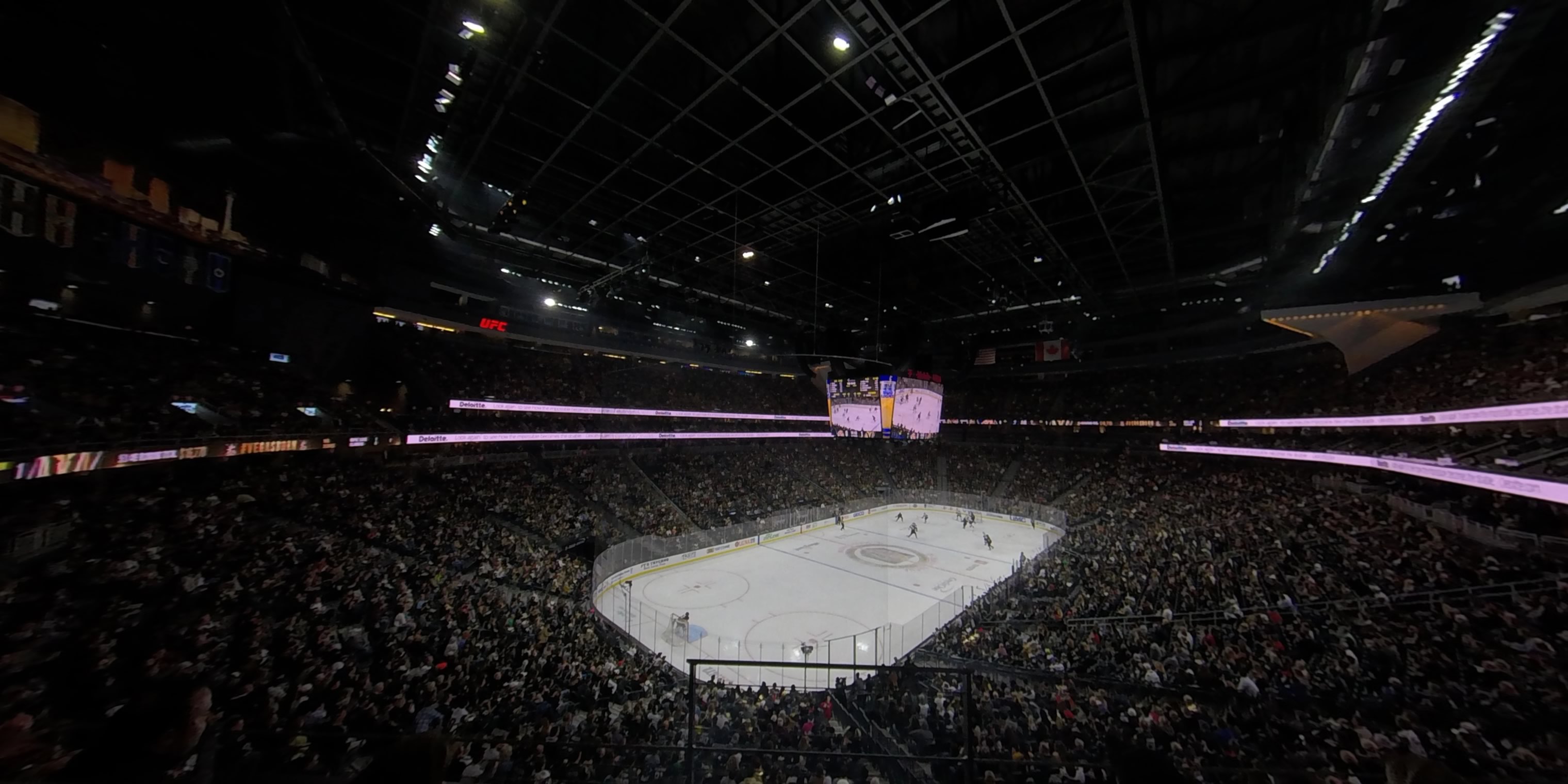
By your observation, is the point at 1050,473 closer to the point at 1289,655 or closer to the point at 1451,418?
the point at 1451,418

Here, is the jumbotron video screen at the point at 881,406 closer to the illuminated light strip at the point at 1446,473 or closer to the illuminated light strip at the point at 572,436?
the illuminated light strip at the point at 1446,473

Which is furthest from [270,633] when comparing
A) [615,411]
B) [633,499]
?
[615,411]

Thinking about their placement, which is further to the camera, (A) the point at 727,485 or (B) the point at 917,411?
(A) the point at 727,485

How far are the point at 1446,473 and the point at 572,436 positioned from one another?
25871 mm

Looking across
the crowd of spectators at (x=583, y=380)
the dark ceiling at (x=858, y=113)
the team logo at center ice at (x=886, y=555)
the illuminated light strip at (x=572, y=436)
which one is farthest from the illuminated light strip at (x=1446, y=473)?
the crowd of spectators at (x=583, y=380)

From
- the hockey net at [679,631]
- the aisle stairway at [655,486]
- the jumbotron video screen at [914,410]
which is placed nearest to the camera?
the hockey net at [679,631]

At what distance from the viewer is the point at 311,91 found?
809 centimetres

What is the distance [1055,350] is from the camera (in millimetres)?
28125

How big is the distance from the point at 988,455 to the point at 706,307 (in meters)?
22.9

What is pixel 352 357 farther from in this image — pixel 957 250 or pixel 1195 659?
pixel 1195 659

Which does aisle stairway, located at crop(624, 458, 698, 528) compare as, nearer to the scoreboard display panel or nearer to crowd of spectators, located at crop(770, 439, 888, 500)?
crowd of spectators, located at crop(770, 439, 888, 500)

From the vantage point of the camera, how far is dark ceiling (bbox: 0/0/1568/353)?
262 inches

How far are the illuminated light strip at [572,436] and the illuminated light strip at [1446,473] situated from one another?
78.2 feet

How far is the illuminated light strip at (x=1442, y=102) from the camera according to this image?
18.2 ft
